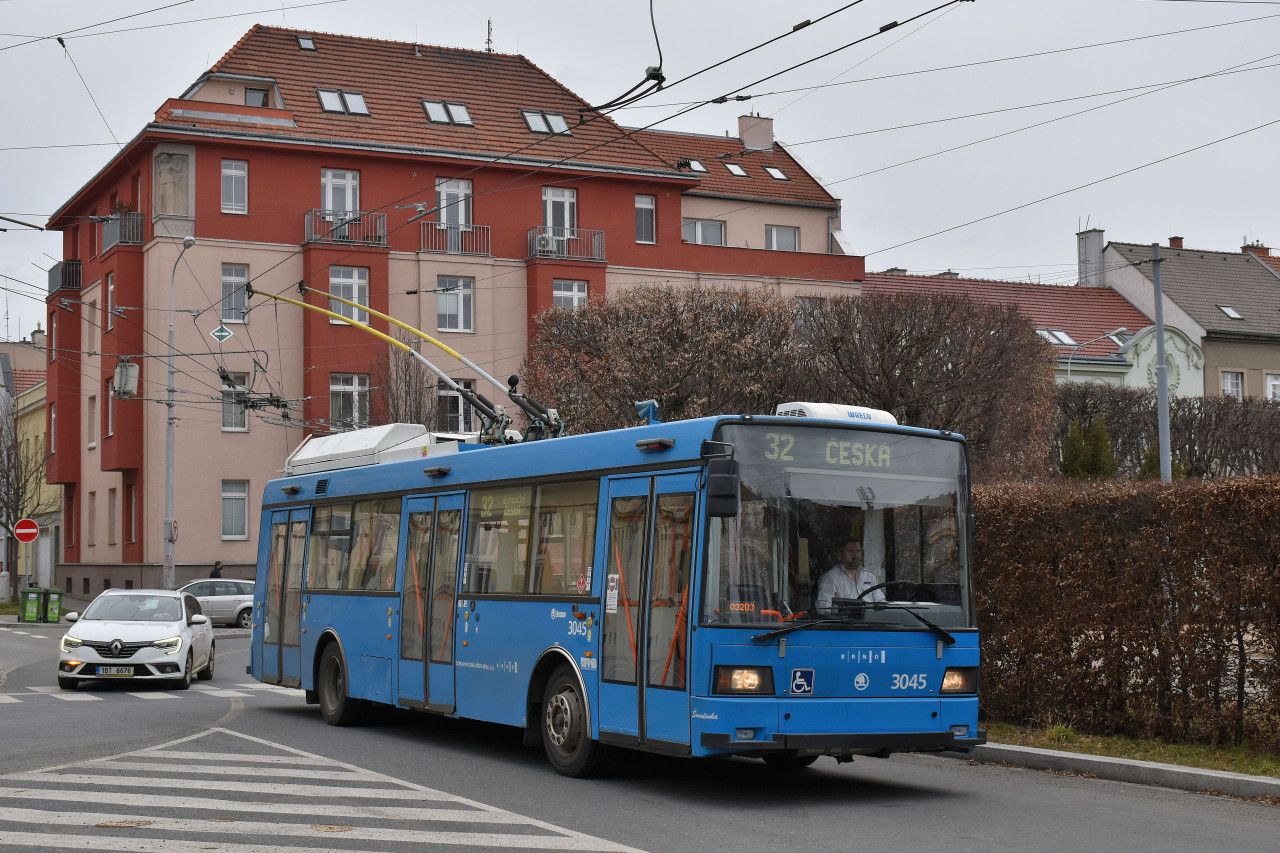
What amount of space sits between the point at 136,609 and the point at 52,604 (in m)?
25.1

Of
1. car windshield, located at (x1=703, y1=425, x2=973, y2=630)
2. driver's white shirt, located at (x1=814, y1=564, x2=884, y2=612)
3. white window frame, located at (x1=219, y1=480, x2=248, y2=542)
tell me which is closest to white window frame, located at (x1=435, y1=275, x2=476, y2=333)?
white window frame, located at (x1=219, y1=480, x2=248, y2=542)

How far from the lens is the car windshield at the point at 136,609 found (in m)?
24.4

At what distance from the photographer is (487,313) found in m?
51.7

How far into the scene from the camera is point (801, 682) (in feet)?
37.8

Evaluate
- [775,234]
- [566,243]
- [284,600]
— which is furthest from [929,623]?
[775,234]

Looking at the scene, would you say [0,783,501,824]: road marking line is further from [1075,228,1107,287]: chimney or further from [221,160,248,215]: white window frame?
[1075,228,1107,287]: chimney

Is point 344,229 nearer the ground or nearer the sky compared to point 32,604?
nearer the sky

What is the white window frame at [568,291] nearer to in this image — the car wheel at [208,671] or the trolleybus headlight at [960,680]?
the car wheel at [208,671]

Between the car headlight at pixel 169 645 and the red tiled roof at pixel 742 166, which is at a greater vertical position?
the red tiled roof at pixel 742 166

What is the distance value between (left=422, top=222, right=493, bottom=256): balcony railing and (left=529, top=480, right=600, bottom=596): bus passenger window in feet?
124

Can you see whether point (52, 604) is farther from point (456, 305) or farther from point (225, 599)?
point (456, 305)

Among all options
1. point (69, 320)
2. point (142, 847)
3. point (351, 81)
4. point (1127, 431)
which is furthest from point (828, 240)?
point (142, 847)

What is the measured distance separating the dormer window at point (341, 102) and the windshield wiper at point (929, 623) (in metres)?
42.2

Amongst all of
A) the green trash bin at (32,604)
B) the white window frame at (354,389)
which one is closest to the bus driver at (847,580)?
the white window frame at (354,389)
